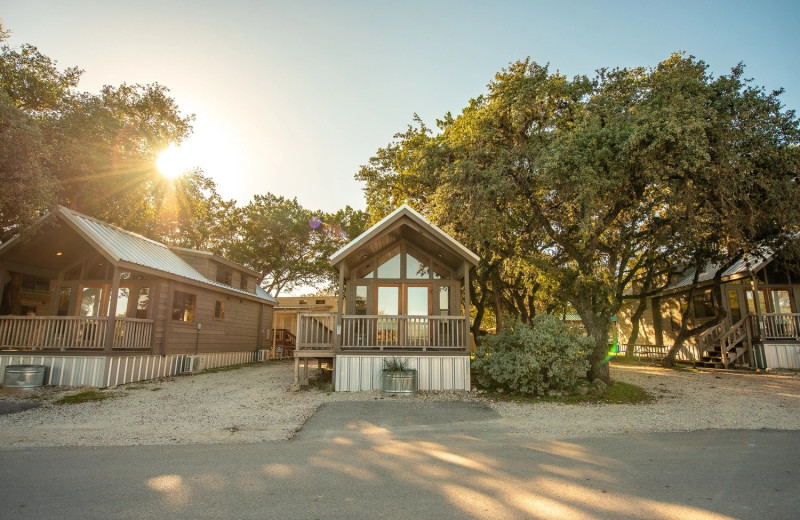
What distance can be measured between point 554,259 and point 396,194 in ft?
24.5

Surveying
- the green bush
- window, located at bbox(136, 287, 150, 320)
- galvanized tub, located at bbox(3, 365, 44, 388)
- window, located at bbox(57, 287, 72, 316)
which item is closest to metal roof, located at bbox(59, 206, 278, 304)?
window, located at bbox(136, 287, 150, 320)

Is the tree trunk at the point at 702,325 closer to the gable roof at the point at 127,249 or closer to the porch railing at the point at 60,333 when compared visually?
the gable roof at the point at 127,249

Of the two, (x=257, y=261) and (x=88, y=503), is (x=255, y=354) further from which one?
(x=88, y=503)

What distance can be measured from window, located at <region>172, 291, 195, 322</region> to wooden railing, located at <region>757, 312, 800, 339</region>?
2217 cm

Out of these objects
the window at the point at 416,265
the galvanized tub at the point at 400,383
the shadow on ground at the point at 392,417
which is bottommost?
the shadow on ground at the point at 392,417

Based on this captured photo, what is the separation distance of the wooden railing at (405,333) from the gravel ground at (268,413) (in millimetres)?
1442

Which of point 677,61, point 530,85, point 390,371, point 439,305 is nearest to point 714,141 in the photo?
point 677,61

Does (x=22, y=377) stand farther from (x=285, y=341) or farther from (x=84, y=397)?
(x=285, y=341)

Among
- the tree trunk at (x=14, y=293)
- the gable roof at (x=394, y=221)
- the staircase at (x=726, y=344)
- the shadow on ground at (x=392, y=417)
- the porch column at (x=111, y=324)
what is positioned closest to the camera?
the shadow on ground at (x=392, y=417)

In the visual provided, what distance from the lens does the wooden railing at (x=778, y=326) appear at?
17.2 m

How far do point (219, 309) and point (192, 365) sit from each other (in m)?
3.55

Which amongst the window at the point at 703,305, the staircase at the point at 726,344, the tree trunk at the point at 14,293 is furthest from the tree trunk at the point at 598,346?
the tree trunk at the point at 14,293

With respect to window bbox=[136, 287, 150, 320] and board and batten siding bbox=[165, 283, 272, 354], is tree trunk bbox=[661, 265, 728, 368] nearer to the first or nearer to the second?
board and batten siding bbox=[165, 283, 272, 354]

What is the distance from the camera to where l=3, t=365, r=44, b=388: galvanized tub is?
12.3 metres
